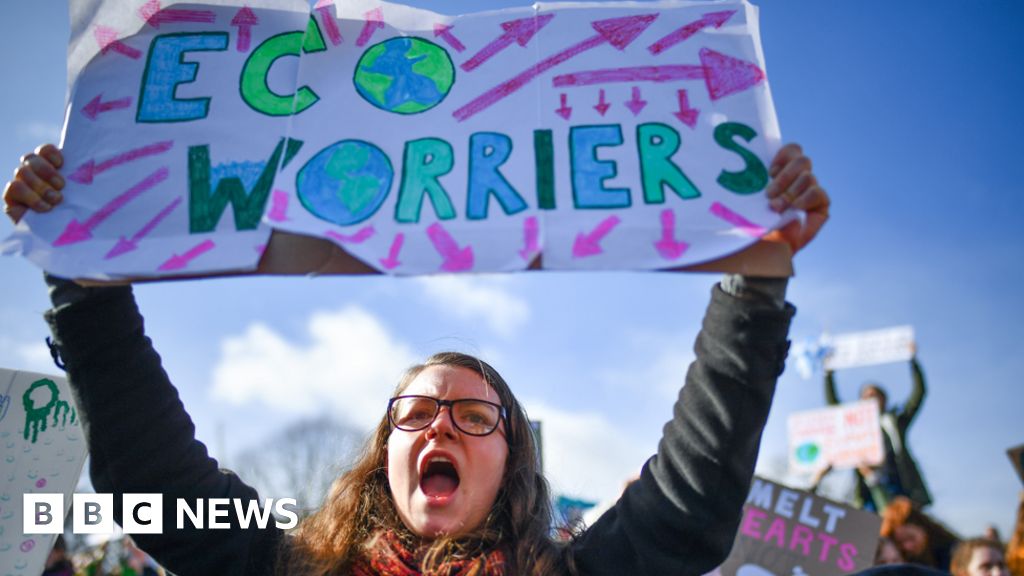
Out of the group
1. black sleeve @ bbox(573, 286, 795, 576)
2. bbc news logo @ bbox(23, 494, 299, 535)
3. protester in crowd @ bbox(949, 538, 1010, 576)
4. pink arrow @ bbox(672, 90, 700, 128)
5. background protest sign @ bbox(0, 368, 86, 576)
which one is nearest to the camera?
black sleeve @ bbox(573, 286, 795, 576)

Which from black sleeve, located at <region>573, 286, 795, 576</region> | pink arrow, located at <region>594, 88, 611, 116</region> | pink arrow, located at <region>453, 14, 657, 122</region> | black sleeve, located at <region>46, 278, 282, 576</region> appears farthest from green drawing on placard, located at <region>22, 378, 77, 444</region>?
pink arrow, located at <region>594, 88, 611, 116</region>

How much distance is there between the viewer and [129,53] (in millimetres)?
1867

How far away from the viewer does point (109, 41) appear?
6.10ft

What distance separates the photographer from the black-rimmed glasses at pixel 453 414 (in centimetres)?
188

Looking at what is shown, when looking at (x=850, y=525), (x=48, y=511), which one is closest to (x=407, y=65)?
(x=48, y=511)

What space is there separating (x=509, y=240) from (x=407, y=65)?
0.58 metres

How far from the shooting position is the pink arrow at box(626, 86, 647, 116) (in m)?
1.76

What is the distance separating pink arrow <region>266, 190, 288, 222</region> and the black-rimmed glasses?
56cm

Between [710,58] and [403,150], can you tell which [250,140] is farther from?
[710,58]

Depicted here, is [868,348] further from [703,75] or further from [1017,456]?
[703,75]

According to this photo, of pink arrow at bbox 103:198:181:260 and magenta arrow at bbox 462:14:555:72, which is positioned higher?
magenta arrow at bbox 462:14:555:72

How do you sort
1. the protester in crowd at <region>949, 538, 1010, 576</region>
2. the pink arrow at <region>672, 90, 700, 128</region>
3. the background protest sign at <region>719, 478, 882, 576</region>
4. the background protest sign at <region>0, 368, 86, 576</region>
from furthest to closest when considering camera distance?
the protester in crowd at <region>949, 538, 1010, 576</region> → the background protest sign at <region>719, 478, 882, 576</region> → the background protest sign at <region>0, 368, 86, 576</region> → the pink arrow at <region>672, 90, 700, 128</region>

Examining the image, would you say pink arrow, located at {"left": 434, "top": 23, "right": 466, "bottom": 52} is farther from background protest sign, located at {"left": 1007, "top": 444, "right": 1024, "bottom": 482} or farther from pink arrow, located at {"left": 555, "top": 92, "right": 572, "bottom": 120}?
background protest sign, located at {"left": 1007, "top": 444, "right": 1024, "bottom": 482}

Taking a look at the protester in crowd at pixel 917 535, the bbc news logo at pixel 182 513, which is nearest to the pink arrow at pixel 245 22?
the bbc news logo at pixel 182 513
